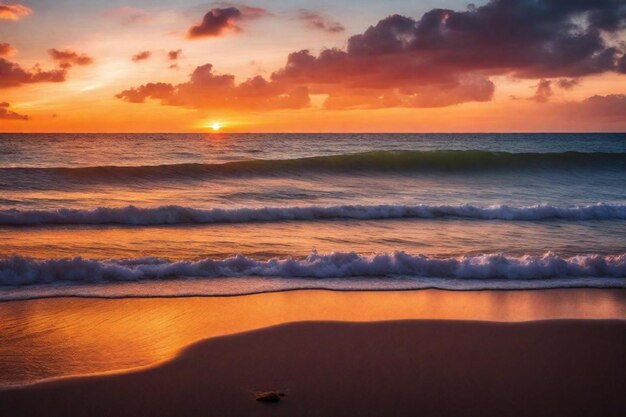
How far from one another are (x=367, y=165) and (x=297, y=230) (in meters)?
14.4

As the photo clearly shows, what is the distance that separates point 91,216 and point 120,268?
17.5ft

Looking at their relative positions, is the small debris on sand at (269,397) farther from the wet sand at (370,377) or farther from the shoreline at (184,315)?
the shoreline at (184,315)

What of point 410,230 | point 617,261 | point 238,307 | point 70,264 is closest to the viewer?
point 238,307

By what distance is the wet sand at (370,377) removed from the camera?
Result: 400 cm

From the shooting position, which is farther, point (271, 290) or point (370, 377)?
point (271, 290)

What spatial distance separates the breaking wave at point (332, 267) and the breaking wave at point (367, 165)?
43.5 feet

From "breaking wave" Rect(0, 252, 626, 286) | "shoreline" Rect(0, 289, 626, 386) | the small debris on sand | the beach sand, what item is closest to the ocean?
"breaking wave" Rect(0, 252, 626, 286)

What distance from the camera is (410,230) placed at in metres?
11.6

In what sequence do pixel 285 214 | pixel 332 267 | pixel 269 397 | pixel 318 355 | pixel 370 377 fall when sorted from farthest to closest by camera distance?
pixel 285 214 → pixel 332 267 → pixel 318 355 → pixel 370 377 → pixel 269 397

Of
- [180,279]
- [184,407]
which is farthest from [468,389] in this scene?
[180,279]

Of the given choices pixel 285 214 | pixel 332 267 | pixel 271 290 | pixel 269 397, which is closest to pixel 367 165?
pixel 285 214

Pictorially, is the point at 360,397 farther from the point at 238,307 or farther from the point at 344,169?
the point at 344,169

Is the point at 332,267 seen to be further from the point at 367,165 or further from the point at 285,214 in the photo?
the point at 367,165

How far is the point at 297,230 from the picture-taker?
37.5ft
